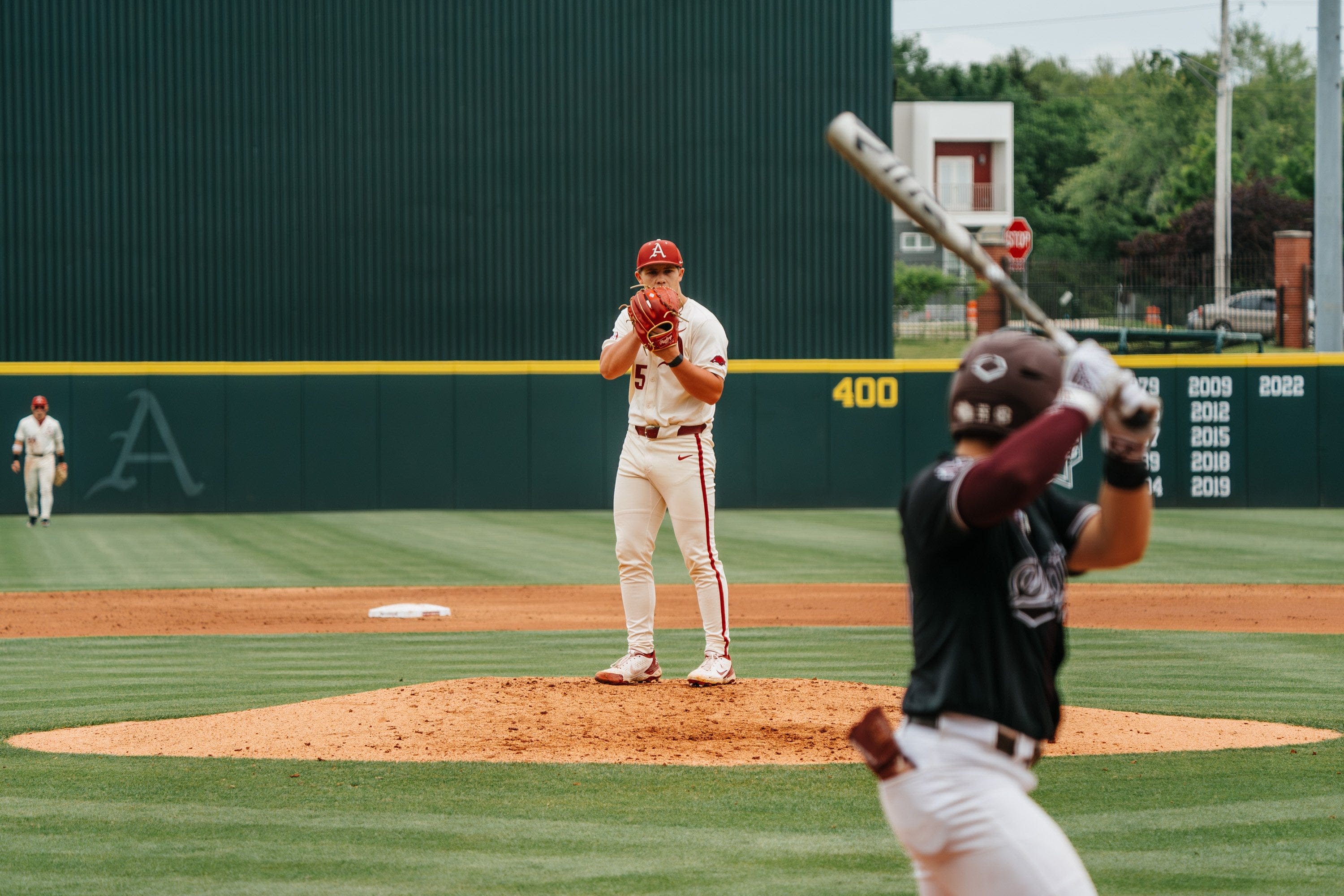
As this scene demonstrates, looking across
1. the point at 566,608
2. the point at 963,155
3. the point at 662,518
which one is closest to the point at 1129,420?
the point at 662,518

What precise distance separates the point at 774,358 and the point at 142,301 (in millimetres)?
10868

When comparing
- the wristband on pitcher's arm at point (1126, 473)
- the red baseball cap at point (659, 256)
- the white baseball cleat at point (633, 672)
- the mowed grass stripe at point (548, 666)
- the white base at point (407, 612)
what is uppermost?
the red baseball cap at point (659, 256)

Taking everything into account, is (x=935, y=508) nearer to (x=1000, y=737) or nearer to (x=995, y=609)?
(x=995, y=609)

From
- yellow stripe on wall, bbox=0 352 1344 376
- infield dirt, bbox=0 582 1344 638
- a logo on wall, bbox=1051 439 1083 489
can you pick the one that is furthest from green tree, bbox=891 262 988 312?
infield dirt, bbox=0 582 1344 638

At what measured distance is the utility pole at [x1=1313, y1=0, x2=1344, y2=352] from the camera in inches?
874

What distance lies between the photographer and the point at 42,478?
21.6 meters

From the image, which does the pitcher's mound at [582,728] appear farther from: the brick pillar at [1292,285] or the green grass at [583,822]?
the brick pillar at [1292,285]

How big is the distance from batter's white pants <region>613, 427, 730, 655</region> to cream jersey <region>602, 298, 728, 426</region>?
10cm

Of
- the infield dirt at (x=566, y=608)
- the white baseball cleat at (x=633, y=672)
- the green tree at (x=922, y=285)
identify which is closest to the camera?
the white baseball cleat at (x=633, y=672)

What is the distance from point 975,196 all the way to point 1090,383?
63494mm

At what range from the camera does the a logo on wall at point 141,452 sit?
79.5ft

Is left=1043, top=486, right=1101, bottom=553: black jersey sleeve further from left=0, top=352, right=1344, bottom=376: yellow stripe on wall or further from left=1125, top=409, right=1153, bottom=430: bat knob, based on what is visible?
left=0, top=352, right=1344, bottom=376: yellow stripe on wall

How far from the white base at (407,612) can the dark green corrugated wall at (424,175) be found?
14.3m

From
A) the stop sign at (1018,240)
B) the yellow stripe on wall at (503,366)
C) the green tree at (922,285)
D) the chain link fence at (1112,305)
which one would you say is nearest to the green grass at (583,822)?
the stop sign at (1018,240)
